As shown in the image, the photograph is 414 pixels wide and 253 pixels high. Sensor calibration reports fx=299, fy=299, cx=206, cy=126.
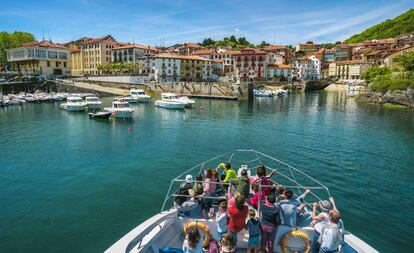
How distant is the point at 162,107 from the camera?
65375mm

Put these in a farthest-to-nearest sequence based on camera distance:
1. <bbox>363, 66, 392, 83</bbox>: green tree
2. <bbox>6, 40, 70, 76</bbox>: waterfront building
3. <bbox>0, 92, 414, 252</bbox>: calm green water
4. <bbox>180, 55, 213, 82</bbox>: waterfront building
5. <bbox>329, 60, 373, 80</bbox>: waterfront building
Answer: <bbox>329, 60, 373, 80</bbox>: waterfront building, <bbox>180, 55, 213, 82</bbox>: waterfront building, <bbox>6, 40, 70, 76</bbox>: waterfront building, <bbox>363, 66, 392, 83</bbox>: green tree, <bbox>0, 92, 414, 252</bbox>: calm green water

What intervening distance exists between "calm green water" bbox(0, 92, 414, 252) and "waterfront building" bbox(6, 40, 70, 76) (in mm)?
70373

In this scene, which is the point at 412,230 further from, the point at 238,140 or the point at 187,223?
the point at 238,140

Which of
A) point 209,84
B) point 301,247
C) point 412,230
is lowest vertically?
point 412,230

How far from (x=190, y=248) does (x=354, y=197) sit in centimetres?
1428

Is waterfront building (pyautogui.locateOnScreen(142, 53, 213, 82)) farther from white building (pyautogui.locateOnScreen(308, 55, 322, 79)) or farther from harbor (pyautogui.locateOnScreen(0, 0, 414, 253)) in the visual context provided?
white building (pyautogui.locateOnScreen(308, 55, 322, 79))

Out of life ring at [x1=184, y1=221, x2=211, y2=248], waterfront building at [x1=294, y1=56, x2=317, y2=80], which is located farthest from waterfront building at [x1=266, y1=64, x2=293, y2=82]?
life ring at [x1=184, y1=221, x2=211, y2=248]

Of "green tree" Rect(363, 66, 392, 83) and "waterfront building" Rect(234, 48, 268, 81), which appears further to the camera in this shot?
"waterfront building" Rect(234, 48, 268, 81)

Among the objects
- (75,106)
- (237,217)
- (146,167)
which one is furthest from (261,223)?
(75,106)

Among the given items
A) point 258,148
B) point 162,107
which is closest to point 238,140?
point 258,148

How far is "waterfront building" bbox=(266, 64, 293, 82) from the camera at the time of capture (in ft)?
422

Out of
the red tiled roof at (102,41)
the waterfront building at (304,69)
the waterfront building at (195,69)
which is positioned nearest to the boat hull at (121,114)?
the waterfront building at (195,69)

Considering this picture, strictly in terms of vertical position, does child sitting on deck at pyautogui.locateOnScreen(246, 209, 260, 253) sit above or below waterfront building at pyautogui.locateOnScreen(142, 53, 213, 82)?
below

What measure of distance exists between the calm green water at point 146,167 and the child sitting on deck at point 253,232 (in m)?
7.43
